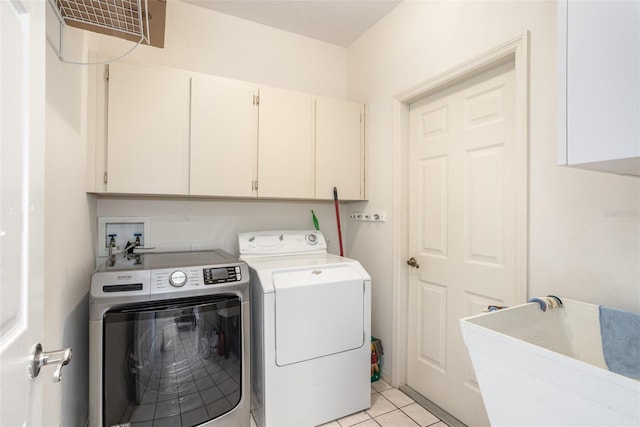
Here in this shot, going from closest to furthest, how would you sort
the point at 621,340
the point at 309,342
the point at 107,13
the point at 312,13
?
the point at 621,340 → the point at 107,13 → the point at 309,342 → the point at 312,13

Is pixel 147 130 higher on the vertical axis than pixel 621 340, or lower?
higher

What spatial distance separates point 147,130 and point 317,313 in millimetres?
1462

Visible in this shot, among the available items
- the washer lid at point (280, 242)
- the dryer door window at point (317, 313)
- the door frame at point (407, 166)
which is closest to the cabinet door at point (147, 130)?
the washer lid at point (280, 242)

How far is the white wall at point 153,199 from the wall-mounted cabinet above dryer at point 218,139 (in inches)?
5.9

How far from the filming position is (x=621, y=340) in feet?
3.33

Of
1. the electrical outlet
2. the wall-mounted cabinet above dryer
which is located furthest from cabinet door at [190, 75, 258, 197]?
the electrical outlet

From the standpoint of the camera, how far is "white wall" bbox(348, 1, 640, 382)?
1199 mm

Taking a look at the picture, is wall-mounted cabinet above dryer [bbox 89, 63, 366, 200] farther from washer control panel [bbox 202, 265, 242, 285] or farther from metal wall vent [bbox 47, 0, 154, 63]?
washer control panel [bbox 202, 265, 242, 285]

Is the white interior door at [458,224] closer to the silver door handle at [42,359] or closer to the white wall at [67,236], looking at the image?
the silver door handle at [42,359]

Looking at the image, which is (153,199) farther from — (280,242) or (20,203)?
(20,203)

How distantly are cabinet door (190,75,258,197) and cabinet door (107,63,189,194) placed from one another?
6 centimetres

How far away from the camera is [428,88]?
2.01m

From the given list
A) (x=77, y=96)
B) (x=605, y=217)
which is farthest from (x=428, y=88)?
(x=77, y=96)

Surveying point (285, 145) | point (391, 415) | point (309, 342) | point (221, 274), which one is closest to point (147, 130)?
point (285, 145)
